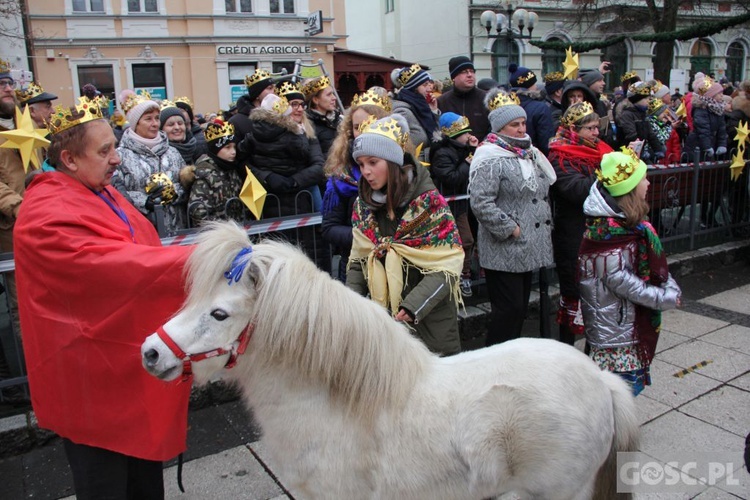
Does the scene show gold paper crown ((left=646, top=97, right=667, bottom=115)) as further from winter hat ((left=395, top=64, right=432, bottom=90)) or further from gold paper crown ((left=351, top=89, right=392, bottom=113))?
gold paper crown ((left=351, top=89, right=392, bottom=113))

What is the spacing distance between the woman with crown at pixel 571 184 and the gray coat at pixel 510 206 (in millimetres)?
542

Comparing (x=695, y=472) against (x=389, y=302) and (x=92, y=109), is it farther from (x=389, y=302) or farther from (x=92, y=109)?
(x=92, y=109)

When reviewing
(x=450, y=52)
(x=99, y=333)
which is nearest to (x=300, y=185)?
(x=99, y=333)

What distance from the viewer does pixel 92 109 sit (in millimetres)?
2537

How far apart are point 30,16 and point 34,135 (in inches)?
974

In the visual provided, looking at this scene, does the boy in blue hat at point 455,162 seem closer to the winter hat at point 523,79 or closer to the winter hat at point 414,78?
the winter hat at point 414,78

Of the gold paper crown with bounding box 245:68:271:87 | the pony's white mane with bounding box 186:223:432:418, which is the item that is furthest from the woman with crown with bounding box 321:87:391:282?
the gold paper crown with bounding box 245:68:271:87

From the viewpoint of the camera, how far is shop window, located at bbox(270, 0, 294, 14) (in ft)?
93.5

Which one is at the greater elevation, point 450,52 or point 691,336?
point 450,52

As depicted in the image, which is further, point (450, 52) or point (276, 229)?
point (450, 52)

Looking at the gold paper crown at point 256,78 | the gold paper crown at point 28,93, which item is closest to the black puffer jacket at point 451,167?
the gold paper crown at point 256,78

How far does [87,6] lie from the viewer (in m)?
25.8

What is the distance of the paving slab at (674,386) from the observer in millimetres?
4469

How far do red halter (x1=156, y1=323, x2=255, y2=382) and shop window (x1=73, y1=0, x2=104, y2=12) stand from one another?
2875 cm
